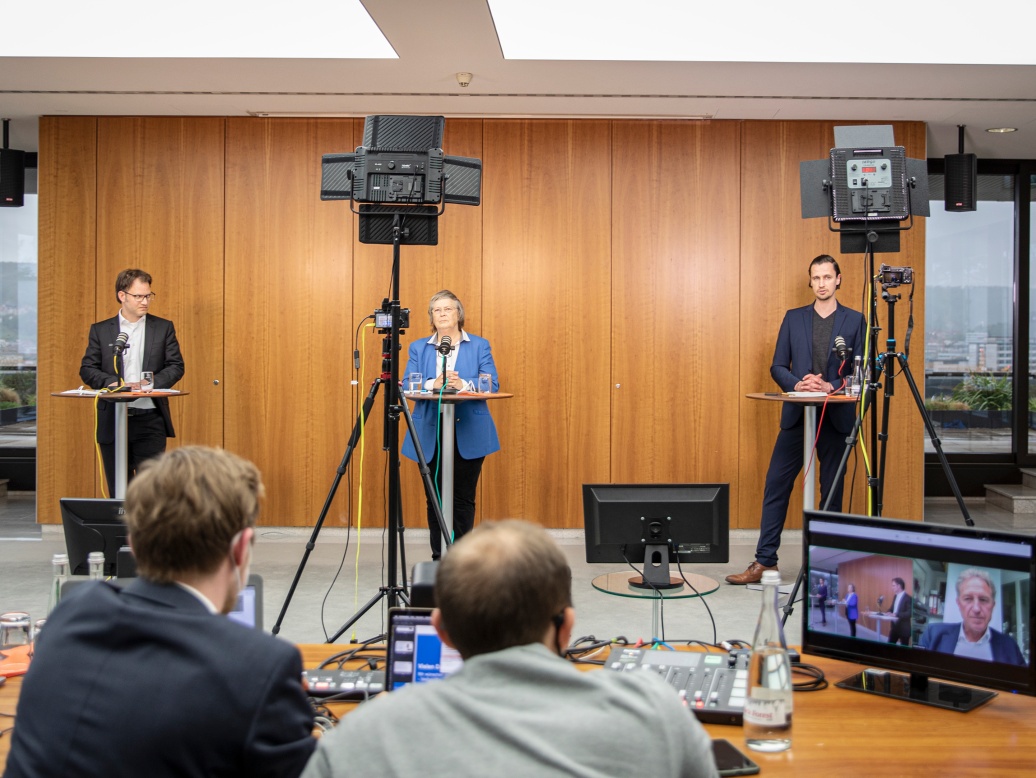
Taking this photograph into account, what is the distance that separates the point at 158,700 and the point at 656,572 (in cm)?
185

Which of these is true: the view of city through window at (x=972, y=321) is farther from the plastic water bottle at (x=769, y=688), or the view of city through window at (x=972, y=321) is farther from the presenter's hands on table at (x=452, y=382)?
the plastic water bottle at (x=769, y=688)

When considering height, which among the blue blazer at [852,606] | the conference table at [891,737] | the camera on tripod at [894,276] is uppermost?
the camera on tripod at [894,276]

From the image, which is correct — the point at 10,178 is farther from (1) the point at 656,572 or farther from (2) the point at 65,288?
(1) the point at 656,572

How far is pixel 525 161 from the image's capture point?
21.2ft

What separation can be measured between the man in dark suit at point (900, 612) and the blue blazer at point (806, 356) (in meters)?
3.26

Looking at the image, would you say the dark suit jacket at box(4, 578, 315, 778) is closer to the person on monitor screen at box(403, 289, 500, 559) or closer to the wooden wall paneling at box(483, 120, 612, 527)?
the person on monitor screen at box(403, 289, 500, 559)

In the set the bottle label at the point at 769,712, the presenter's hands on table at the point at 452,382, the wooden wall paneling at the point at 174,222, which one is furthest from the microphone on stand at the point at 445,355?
the bottle label at the point at 769,712

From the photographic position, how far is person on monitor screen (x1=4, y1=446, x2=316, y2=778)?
1.17 meters

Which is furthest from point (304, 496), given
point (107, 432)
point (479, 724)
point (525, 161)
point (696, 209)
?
point (479, 724)

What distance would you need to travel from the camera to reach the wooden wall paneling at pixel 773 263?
21.0 feet

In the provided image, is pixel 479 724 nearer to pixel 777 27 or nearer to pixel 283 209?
pixel 777 27

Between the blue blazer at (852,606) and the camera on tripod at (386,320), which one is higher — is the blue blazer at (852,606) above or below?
below

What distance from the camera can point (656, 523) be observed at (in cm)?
287

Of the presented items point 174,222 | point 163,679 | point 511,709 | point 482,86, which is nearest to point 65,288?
point 174,222
